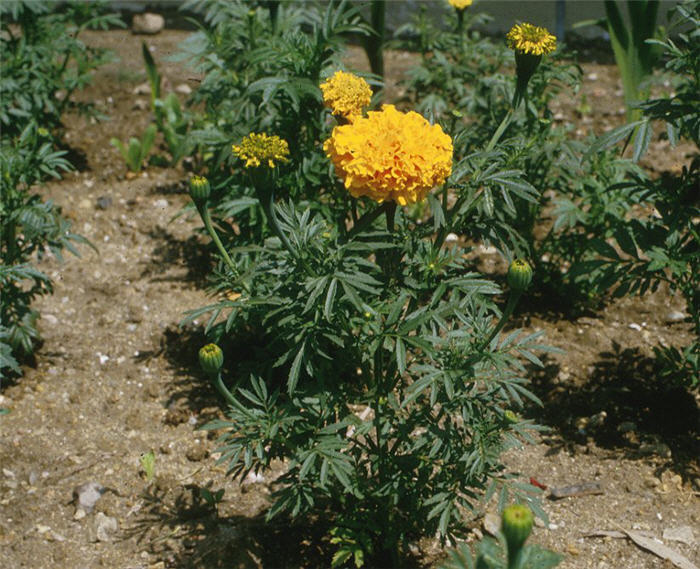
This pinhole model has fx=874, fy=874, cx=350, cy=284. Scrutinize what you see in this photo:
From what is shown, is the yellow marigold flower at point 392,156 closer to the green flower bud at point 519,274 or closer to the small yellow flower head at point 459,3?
the green flower bud at point 519,274

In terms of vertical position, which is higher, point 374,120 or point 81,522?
point 374,120

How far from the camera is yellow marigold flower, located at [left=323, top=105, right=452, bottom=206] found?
2025mm

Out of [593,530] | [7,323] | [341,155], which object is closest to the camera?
[341,155]

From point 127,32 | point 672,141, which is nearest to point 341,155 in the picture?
point 672,141

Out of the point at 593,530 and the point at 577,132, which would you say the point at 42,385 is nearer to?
the point at 593,530

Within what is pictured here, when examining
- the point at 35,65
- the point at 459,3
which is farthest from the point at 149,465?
the point at 459,3

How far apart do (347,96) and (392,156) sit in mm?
333

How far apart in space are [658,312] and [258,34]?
2100 millimetres

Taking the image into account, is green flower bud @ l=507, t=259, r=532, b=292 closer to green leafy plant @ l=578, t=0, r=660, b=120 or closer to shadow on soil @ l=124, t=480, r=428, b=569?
shadow on soil @ l=124, t=480, r=428, b=569

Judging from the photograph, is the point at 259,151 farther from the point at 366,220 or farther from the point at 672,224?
Answer: the point at 672,224

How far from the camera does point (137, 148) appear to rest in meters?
4.80

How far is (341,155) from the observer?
6.88 feet

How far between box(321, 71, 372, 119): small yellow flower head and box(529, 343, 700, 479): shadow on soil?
1604mm

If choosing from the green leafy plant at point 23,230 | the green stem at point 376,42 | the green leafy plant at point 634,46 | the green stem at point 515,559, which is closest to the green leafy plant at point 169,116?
the green stem at point 376,42
